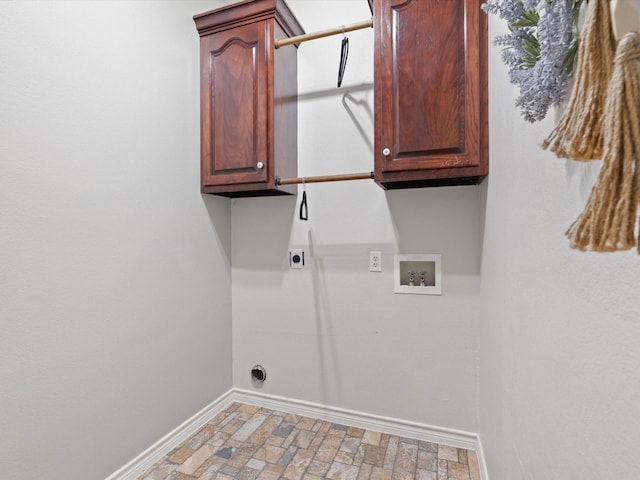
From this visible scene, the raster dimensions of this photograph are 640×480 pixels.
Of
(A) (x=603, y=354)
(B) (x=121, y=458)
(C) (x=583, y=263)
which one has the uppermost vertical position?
(C) (x=583, y=263)

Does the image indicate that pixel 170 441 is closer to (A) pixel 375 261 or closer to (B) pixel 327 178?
(A) pixel 375 261

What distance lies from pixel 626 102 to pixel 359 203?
1.67 metres

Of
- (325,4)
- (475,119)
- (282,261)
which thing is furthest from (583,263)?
(325,4)

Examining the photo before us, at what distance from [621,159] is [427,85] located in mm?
1399

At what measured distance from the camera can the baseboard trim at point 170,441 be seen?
4.97 ft

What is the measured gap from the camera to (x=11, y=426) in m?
1.11

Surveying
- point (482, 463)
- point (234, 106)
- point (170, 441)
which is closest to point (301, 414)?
point (170, 441)

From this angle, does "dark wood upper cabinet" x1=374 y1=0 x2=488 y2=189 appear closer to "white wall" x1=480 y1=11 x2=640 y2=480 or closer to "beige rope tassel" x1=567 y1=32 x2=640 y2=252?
"white wall" x1=480 y1=11 x2=640 y2=480

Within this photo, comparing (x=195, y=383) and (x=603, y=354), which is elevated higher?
(x=603, y=354)

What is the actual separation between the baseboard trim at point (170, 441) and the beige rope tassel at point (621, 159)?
6.55 ft

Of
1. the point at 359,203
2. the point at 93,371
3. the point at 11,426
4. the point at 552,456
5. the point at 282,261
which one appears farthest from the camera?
the point at 282,261

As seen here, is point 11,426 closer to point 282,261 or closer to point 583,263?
point 282,261

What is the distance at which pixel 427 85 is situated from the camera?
1.47 m

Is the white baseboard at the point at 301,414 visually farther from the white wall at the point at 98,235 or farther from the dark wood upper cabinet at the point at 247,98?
the dark wood upper cabinet at the point at 247,98
